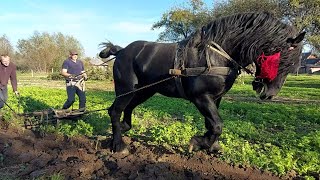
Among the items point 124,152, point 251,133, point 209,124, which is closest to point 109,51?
point 124,152

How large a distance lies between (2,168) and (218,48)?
368 centimetres

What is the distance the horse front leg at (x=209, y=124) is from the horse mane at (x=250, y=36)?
77 centimetres

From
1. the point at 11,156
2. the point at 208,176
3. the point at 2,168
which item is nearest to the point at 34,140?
the point at 11,156

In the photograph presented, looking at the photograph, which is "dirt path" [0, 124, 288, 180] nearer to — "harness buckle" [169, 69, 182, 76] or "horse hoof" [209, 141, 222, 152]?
"horse hoof" [209, 141, 222, 152]

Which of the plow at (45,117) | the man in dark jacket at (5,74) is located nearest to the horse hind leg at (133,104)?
the plow at (45,117)

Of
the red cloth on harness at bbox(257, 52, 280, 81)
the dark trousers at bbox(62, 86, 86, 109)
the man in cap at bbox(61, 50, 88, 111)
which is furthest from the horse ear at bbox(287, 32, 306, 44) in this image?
the dark trousers at bbox(62, 86, 86, 109)

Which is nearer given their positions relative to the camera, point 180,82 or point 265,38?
point 265,38

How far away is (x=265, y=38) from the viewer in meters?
4.87

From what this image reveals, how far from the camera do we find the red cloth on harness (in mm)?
4770

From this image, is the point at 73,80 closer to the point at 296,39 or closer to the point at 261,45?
the point at 261,45

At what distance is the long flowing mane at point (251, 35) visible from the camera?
191 inches

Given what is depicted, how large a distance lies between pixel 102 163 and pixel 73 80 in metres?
4.50

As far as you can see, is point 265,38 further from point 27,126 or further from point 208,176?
point 27,126

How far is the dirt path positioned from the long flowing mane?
158 centimetres
